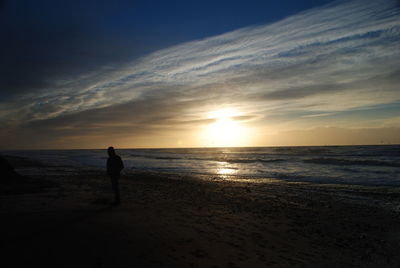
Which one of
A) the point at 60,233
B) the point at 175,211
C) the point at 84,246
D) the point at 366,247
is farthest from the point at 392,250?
the point at 60,233

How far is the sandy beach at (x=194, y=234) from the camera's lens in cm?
498

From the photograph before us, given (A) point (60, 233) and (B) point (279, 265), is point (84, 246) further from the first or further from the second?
(B) point (279, 265)

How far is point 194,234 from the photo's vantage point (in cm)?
680

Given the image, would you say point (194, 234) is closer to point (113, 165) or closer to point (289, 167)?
point (113, 165)

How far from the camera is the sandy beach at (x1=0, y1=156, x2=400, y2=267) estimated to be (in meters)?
4.98

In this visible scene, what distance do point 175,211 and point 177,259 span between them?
4.38m

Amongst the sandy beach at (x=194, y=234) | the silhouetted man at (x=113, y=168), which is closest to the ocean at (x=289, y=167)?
the sandy beach at (x=194, y=234)

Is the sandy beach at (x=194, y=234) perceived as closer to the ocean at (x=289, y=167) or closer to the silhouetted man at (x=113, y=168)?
the silhouetted man at (x=113, y=168)

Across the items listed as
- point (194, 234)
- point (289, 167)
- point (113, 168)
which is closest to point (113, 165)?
point (113, 168)

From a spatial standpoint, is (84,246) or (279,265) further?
(279,265)

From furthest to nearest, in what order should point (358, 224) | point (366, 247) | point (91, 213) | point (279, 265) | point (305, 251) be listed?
point (358, 224) < point (91, 213) < point (366, 247) < point (305, 251) < point (279, 265)

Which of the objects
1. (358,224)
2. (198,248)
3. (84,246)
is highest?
(84,246)

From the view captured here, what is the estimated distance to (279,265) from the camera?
218 inches

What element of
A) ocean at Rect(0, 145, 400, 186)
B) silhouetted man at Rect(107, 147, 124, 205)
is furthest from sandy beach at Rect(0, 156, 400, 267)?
ocean at Rect(0, 145, 400, 186)
